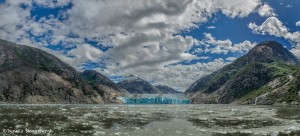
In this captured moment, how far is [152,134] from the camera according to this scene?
125 feet

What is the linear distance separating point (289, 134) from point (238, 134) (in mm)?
6534

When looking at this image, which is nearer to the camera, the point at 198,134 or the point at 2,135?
the point at 2,135

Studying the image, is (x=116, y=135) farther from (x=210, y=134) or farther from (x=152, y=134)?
(x=210, y=134)

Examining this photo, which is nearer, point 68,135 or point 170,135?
point 68,135

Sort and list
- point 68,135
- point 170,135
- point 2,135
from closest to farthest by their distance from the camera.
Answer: point 2,135 → point 68,135 → point 170,135

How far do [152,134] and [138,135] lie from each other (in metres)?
2.10

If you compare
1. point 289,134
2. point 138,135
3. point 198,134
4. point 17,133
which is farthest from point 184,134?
point 17,133

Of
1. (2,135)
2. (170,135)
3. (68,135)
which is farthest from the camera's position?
(170,135)

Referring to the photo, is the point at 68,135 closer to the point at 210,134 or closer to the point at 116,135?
the point at 116,135

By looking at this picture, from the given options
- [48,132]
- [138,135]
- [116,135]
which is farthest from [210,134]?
[48,132]

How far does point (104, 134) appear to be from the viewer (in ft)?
121

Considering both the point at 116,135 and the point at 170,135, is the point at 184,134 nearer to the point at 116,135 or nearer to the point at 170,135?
the point at 170,135

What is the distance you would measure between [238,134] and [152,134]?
10868 millimetres

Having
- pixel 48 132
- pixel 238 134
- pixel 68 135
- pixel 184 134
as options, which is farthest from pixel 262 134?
pixel 48 132
